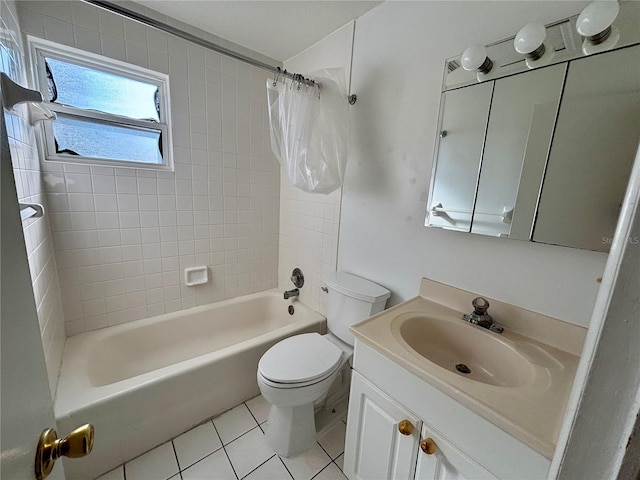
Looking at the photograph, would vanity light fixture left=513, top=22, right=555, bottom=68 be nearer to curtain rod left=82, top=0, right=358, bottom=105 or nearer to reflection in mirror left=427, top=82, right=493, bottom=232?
reflection in mirror left=427, top=82, right=493, bottom=232

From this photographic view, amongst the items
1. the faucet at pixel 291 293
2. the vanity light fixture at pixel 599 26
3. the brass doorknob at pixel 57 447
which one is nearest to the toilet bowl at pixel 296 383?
the faucet at pixel 291 293

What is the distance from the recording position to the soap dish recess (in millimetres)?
1891

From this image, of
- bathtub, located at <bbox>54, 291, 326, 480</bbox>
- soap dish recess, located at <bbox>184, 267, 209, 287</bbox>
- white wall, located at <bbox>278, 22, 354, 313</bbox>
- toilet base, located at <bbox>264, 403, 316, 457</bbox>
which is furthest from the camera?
soap dish recess, located at <bbox>184, 267, 209, 287</bbox>

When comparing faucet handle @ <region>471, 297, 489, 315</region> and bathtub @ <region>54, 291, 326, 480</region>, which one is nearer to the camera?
faucet handle @ <region>471, 297, 489, 315</region>

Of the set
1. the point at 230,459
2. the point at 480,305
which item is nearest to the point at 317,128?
the point at 480,305

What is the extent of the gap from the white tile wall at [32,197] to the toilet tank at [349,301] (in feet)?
4.14

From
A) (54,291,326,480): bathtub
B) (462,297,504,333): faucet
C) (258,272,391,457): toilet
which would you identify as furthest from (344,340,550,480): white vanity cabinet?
(54,291,326,480): bathtub

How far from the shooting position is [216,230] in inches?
77.7

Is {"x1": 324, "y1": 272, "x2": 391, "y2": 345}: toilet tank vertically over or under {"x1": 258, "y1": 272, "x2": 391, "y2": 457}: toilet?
over

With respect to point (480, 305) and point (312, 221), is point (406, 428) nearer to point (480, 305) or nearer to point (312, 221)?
point (480, 305)

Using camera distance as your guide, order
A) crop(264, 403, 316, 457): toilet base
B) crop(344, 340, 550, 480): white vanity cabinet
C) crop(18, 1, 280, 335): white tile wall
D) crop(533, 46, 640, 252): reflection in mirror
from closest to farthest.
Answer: crop(344, 340, 550, 480): white vanity cabinet < crop(533, 46, 640, 252): reflection in mirror < crop(264, 403, 316, 457): toilet base < crop(18, 1, 280, 335): white tile wall

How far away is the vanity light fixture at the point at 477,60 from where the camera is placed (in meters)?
0.95

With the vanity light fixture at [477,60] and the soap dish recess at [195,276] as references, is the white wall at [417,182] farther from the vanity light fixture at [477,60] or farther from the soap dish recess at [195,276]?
the soap dish recess at [195,276]

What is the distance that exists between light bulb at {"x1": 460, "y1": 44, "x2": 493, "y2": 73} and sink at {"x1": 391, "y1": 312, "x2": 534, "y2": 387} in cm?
100
